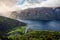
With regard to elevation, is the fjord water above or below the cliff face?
below

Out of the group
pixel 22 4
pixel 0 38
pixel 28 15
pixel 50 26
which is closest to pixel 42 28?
pixel 50 26

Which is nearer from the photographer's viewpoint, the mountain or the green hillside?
the green hillside

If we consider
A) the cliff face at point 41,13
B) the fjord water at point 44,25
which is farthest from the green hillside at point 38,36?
the cliff face at point 41,13

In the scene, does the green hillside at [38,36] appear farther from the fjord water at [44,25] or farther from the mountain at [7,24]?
the mountain at [7,24]

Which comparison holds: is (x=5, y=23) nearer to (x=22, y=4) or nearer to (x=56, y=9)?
(x=22, y=4)

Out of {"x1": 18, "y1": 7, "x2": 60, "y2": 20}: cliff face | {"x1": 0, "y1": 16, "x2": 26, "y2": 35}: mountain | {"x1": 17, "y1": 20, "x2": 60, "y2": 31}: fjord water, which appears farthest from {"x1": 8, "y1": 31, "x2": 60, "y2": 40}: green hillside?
{"x1": 18, "y1": 7, "x2": 60, "y2": 20}: cliff face

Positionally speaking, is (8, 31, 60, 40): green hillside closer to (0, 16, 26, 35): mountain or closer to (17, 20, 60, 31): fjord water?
(17, 20, 60, 31): fjord water
